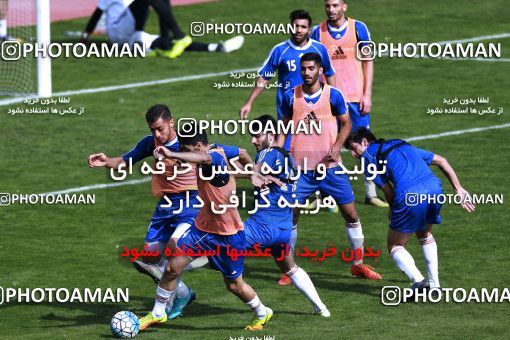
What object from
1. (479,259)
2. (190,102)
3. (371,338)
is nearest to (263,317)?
(371,338)

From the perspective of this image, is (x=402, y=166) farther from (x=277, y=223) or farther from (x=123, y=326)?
(x=123, y=326)

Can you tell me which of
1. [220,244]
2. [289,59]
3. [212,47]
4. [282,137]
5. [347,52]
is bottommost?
[220,244]

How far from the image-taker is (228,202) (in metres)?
14.5

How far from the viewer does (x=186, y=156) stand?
1384 cm

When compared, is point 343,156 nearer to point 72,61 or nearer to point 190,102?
point 190,102

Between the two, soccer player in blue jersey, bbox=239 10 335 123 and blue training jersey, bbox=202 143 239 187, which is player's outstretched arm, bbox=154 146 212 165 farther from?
soccer player in blue jersey, bbox=239 10 335 123

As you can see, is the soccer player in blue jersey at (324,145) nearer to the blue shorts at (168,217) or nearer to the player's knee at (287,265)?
the player's knee at (287,265)

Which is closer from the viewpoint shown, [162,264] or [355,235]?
[162,264]

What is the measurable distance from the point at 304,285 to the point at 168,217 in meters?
1.71

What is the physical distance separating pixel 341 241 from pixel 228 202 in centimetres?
411

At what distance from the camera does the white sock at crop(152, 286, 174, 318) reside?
14.8 meters

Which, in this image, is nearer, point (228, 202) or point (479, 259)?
point (228, 202)

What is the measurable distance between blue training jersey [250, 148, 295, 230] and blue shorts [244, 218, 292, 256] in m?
0.06

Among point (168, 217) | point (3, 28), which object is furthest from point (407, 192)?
point (3, 28)
